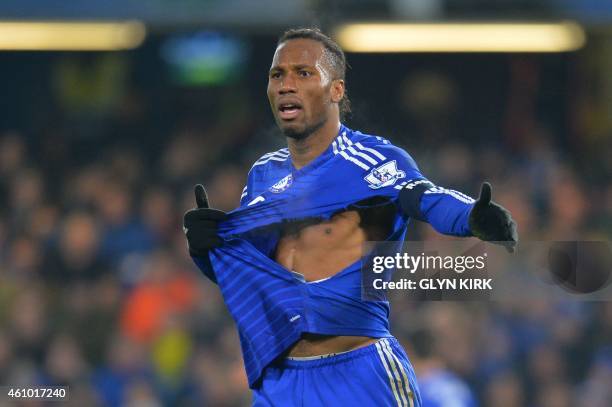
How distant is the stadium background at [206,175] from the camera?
25.0 feet

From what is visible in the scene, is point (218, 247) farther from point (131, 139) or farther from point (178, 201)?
point (131, 139)

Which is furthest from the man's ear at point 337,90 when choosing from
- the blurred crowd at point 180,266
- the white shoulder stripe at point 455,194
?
the blurred crowd at point 180,266

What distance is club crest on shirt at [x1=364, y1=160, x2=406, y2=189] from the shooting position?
145 inches

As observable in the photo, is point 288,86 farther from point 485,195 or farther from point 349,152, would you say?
point 485,195

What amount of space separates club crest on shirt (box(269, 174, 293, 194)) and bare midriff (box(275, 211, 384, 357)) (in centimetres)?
18

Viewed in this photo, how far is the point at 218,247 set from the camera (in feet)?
12.9

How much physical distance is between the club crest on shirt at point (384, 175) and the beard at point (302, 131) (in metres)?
0.27

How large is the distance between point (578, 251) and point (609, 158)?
5459mm

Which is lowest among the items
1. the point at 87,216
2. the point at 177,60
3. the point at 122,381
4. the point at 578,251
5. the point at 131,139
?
the point at 122,381

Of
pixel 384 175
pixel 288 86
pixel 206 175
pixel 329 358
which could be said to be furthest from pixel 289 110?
pixel 206 175

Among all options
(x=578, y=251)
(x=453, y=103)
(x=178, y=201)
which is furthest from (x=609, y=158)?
(x=578, y=251)

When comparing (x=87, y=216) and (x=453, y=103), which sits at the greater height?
(x=453, y=103)

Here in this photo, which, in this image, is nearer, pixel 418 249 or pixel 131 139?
pixel 418 249

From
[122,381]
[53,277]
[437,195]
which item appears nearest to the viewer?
[437,195]
